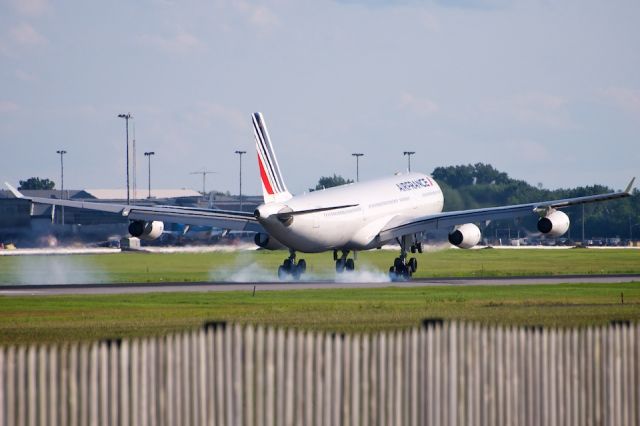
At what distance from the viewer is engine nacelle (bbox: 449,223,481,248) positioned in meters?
72.4

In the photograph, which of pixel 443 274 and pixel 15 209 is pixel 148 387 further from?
pixel 15 209

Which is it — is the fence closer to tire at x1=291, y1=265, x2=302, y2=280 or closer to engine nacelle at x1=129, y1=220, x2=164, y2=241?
tire at x1=291, y1=265, x2=302, y2=280

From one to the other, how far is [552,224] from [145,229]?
23.9 m

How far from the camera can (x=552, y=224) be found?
2739 inches

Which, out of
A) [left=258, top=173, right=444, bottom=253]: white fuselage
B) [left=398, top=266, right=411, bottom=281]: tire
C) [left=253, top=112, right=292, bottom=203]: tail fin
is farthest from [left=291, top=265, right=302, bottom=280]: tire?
[left=398, top=266, right=411, bottom=281]: tire

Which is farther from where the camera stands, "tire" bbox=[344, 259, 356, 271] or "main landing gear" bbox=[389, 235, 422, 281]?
"tire" bbox=[344, 259, 356, 271]

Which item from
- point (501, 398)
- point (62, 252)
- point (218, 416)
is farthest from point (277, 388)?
point (62, 252)

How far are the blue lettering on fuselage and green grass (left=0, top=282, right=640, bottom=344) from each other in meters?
21.1

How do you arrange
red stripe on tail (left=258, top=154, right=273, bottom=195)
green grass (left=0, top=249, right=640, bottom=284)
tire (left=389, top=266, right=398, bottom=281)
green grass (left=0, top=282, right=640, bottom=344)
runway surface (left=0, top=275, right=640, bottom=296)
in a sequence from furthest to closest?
green grass (left=0, top=249, right=640, bottom=284), tire (left=389, top=266, right=398, bottom=281), red stripe on tail (left=258, top=154, right=273, bottom=195), runway surface (left=0, top=275, right=640, bottom=296), green grass (left=0, top=282, right=640, bottom=344)

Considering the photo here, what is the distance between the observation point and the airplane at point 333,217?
67.7 metres

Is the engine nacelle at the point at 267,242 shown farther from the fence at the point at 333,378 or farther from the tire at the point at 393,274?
the fence at the point at 333,378

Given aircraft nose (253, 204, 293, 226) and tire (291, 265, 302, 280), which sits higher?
aircraft nose (253, 204, 293, 226)

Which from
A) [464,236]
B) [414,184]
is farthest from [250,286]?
[414,184]

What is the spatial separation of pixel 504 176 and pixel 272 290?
309 feet
